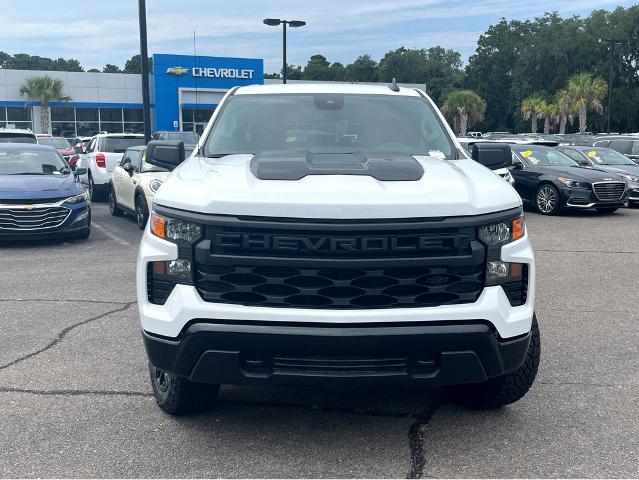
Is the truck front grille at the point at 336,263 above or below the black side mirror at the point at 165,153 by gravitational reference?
below

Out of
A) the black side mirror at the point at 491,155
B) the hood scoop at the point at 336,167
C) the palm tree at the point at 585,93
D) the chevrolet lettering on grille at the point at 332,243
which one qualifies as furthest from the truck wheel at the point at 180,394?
the palm tree at the point at 585,93

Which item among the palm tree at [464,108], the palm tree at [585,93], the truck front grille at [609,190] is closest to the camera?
the truck front grille at [609,190]

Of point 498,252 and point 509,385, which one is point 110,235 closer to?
point 509,385

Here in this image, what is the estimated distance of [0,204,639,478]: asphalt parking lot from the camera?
141 inches

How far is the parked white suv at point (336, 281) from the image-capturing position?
3.32 meters

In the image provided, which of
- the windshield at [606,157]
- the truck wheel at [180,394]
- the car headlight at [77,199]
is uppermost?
the windshield at [606,157]

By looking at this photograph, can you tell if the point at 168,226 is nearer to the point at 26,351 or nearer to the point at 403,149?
the point at 403,149

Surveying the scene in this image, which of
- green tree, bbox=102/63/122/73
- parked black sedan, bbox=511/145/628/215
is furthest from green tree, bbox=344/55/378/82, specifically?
parked black sedan, bbox=511/145/628/215

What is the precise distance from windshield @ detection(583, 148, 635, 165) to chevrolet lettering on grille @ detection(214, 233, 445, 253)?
1578 centimetres

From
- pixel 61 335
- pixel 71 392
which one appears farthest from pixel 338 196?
pixel 61 335

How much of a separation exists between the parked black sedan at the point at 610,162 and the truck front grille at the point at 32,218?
11.8 m

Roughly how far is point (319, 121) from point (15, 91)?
49.4 m

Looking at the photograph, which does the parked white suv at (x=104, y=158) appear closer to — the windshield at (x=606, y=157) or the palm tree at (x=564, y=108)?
the windshield at (x=606, y=157)

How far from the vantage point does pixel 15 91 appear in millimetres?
48938
